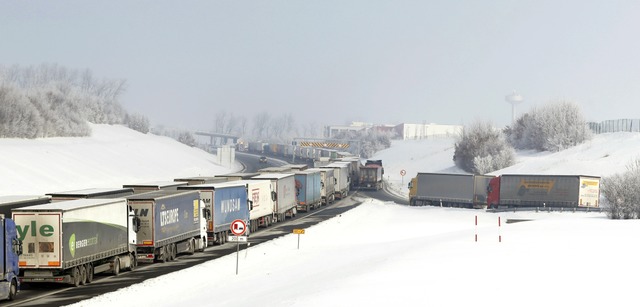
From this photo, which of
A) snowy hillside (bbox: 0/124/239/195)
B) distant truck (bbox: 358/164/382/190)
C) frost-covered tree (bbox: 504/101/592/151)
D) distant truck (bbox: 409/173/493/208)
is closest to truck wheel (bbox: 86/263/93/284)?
snowy hillside (bbox: 0/124/239/195)

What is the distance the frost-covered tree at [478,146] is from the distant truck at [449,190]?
46309mm

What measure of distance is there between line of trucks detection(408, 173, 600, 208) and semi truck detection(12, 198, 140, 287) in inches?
2096

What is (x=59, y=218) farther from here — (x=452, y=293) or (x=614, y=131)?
(x=614, y=131)

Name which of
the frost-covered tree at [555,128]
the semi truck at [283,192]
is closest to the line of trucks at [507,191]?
the semi truck at [283,192]

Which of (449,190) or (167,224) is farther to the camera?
(449,190)

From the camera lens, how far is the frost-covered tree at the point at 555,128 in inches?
5581

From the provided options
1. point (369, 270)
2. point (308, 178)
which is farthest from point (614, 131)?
point (369, 270)

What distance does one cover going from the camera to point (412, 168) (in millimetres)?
182000

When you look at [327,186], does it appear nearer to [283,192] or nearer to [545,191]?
[545,191]

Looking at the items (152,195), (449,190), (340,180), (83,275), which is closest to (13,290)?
(83,275)

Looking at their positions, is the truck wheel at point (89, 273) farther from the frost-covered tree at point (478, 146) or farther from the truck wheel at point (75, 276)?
the frost-covered tree at point (478, 146)

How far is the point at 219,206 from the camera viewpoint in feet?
157

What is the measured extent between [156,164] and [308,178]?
65.1m

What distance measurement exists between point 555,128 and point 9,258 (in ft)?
414
